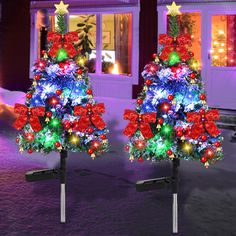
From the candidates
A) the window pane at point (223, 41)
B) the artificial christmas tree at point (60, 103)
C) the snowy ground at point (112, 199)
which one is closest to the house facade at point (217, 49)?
the window pane at point (223, 41)

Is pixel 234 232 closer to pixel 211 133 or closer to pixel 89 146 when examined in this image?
pixel 211 133

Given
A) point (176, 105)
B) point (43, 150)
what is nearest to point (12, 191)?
point (43, 150)

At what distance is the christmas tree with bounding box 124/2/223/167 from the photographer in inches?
257

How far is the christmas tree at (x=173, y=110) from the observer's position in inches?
257

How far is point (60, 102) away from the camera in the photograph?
22.9ft

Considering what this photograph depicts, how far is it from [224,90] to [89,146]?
9.19m

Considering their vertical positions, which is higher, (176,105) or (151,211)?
(176,105)

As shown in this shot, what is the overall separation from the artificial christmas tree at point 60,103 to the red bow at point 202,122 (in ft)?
3.70

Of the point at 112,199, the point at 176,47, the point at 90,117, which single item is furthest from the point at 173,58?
the point at 112,199

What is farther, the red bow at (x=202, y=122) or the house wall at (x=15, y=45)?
the house wall at (x=15, y=45)

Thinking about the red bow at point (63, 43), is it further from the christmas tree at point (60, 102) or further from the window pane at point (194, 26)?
the window pane at point (194, 26)

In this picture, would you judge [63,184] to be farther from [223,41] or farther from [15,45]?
[15,45]

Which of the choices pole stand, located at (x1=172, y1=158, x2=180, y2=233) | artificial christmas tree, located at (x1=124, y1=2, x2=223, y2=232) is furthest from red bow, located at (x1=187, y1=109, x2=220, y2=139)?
pole stand, located at (x1=172, y1=158, x2=180, y2=233)

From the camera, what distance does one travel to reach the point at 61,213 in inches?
269
